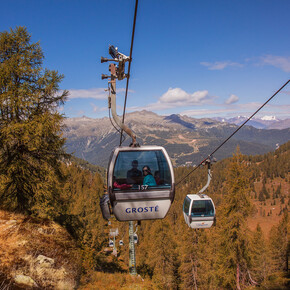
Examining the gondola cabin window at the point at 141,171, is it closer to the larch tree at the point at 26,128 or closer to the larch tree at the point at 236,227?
the larch tree at the point at 26,128

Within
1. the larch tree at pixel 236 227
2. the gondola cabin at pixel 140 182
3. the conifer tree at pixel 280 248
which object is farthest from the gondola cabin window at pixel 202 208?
the conifer tree at pixel 280 248

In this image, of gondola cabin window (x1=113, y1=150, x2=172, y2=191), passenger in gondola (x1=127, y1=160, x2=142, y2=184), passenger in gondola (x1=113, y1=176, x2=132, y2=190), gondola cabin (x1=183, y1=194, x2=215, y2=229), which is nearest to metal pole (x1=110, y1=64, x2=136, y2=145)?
gondola cabin window (x1=113, y1=150, x2=172, y2=191)

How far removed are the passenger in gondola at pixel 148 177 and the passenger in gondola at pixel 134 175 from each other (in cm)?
17

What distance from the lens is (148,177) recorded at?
277 inches

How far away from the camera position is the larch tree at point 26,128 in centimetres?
1066

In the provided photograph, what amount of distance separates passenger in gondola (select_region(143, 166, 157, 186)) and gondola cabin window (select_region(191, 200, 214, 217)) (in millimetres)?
7860

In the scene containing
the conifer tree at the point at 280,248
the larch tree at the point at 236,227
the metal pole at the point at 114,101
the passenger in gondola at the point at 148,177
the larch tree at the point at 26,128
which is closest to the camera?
the metal pole at the point at 114,101

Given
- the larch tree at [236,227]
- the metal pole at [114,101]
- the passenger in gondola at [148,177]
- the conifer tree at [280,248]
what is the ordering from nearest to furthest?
the metal pole at [114,101] < the passenger in gondola at [148,177] < the larch tree at [236,227] < the conifer tree at [280,248]

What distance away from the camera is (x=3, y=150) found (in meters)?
11.2

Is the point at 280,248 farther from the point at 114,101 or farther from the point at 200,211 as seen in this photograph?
the point at 114,101

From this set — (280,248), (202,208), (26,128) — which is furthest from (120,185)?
(280,248)

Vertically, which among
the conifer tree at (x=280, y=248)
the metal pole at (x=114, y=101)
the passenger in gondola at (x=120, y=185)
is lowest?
the conifer tree at (x=280, y=248)

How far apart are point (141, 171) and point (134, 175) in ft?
0.89

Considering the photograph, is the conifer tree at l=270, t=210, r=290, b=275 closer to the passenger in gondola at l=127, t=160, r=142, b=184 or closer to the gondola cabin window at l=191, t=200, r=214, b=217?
the gondola cabin window at l=191, t=200, r=214, b=217
